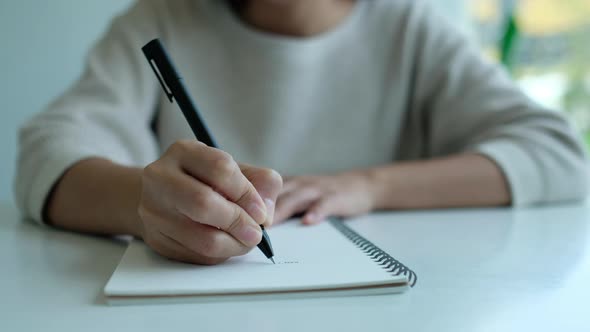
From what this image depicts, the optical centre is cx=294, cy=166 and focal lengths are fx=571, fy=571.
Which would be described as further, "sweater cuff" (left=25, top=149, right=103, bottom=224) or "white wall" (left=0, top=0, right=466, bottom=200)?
"white wall" (left=0, top=0, right=466, bottom=200)

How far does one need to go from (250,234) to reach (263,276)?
0.03m

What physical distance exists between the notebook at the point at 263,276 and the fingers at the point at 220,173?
5 cm

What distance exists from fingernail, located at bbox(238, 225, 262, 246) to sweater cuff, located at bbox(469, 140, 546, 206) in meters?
0.52

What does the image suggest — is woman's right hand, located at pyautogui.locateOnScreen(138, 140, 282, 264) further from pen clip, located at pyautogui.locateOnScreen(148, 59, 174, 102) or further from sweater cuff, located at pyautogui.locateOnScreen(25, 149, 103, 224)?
sweater cuff, located at pyautogui.locateOnScreen(25, 149, 103, 224)

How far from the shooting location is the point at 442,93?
104 cm

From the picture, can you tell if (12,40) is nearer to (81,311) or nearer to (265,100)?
(265,100)

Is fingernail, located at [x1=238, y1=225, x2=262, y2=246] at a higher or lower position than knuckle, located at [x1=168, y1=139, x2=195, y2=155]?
lower

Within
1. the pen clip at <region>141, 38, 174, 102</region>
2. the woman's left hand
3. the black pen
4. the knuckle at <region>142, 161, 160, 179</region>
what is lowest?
the woman's left hand

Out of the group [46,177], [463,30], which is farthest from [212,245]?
[463,30]

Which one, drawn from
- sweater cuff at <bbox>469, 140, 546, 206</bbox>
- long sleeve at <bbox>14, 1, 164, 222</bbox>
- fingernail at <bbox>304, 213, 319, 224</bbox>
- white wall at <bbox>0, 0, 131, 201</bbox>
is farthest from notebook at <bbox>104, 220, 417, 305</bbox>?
white wall at <bbox>0, 0, 131, 201</bbox>

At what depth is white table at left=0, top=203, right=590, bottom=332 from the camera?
0.34 meters


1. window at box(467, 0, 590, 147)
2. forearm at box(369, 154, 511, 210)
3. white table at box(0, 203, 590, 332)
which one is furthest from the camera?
window at box(467, 0, 590, 147)

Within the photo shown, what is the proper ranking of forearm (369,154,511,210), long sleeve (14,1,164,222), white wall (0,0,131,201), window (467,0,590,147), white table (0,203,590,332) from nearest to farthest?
1. white table (0,203,590,332)
2. long sleeve (14,1,164,222)
3. forearm (369,154,511,210)
4. white wall (0,0,131,201)
5. window (467,0,590,147)

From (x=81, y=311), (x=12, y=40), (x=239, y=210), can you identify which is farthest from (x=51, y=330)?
(x=12, y=40)
